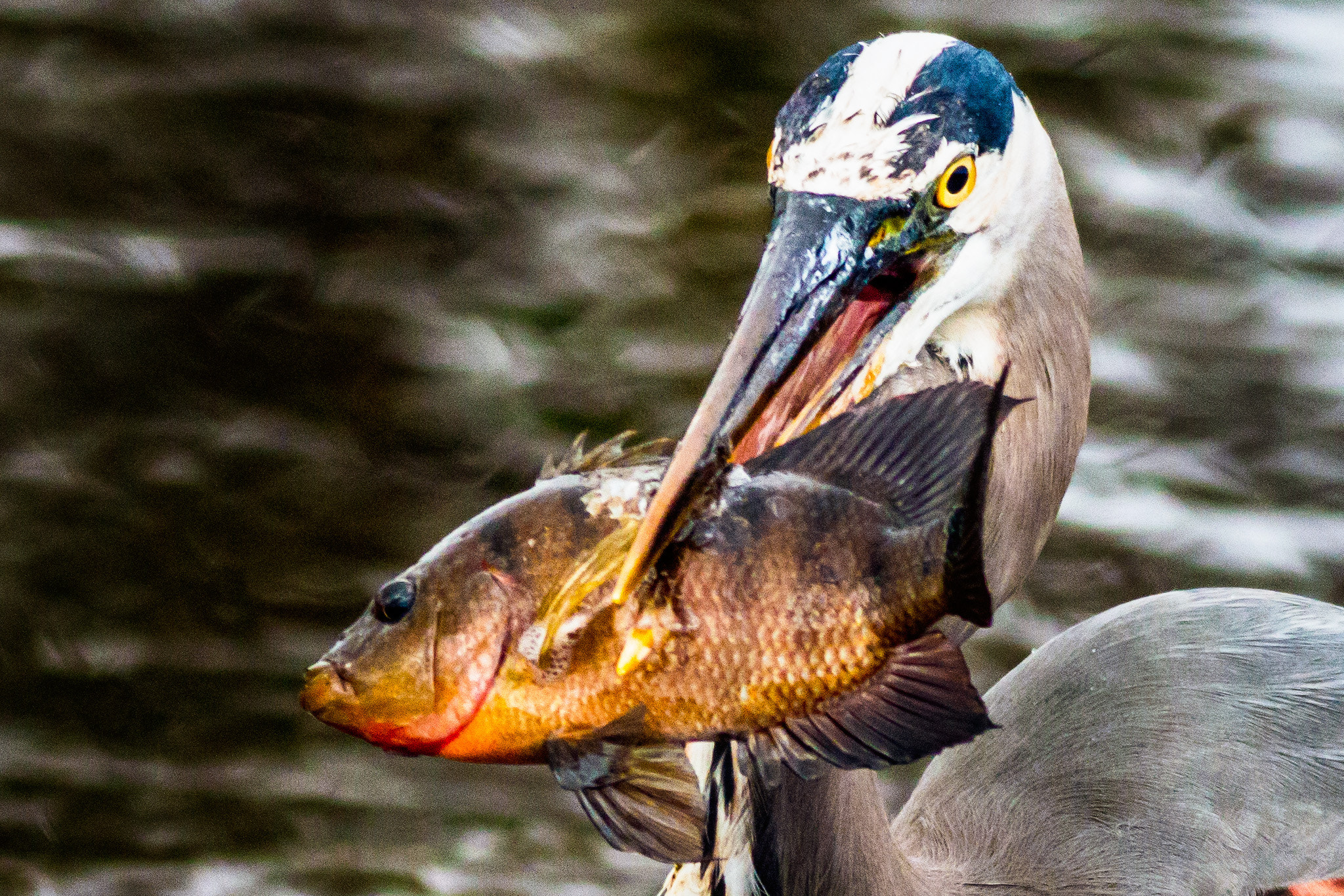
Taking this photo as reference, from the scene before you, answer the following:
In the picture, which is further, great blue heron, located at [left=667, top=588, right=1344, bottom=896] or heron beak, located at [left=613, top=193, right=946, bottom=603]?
great blue heron, located at [left=667, top=588, right=1344, bottom=896]

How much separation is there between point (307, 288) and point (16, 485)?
0.53 meters

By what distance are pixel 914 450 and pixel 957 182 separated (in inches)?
13.0

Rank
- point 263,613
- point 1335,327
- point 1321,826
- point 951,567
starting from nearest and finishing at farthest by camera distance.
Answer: point 951,567 → point 1321,826 → point 263,613 → point 1335,327

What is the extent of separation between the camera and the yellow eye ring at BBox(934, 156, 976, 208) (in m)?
1.00

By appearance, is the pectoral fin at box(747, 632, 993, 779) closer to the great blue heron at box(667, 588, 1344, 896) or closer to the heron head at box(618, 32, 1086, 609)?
the heron head at box(618, 32, 1086, 609)

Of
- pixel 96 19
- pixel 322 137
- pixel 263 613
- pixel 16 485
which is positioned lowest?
pixel 263 613

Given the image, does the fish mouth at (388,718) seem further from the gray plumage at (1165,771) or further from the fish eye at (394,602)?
the gray plumage at (1165,771)

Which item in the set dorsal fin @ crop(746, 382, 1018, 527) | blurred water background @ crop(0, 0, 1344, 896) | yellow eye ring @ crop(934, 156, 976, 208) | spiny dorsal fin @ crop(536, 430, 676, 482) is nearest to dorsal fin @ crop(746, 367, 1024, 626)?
dorsal fin @ crop(746, 382, 1018, 527)

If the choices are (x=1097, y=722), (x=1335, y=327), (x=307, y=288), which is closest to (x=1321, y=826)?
(x=1097, y=722)

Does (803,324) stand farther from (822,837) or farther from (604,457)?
(822,837)

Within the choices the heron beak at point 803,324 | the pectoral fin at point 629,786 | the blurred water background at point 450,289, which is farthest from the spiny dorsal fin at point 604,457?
the blurred water background at point 450,289

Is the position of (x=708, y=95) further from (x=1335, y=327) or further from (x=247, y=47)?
(x=1335, y=327)

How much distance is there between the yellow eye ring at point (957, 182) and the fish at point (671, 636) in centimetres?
30

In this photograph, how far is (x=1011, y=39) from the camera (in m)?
2.55
